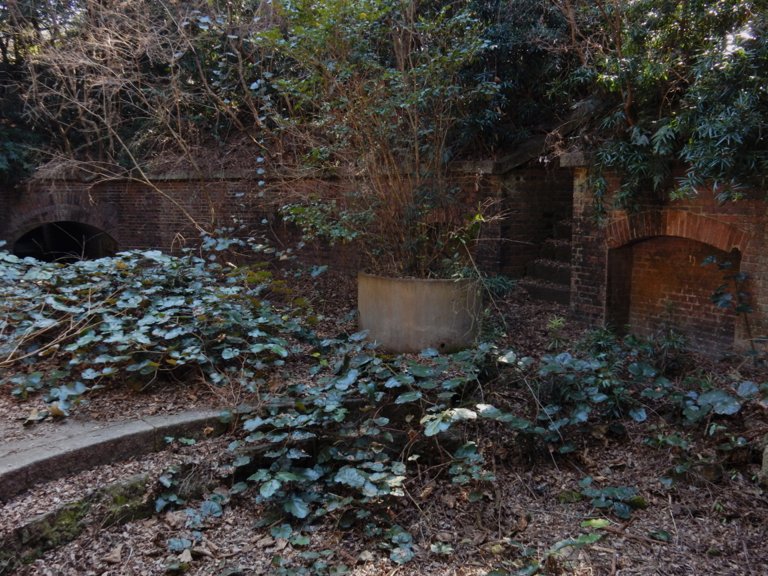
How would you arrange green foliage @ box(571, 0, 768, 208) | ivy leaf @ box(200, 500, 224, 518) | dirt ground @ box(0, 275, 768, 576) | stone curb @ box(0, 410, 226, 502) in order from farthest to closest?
1. green foliage @ box(571, 0, 768, 208)
2. ivy leaf @ box(200, 500, 224, 518)
3. stone curb @ box(0, 410, 226, 502)
4. dirt ground @ box(0, 275, 768, 576)

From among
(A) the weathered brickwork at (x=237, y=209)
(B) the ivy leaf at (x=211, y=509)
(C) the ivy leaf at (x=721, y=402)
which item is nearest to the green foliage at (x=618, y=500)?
(C) the ivy leaf at (x=721, y=402)

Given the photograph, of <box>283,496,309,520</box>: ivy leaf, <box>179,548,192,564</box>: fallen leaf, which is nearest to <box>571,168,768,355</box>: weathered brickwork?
<box>283,496,309,520</box>: ivy leaf

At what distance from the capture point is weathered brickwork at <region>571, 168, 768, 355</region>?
574 cm

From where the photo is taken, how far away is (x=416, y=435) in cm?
439

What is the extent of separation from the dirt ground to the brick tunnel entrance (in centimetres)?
227

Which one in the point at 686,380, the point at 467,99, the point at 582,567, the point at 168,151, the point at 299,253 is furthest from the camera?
the point at 168,151

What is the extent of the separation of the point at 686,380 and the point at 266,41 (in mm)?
5517

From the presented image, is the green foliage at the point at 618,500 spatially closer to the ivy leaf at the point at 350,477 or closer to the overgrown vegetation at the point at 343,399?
the overgrown vegetation at the point at 343,399

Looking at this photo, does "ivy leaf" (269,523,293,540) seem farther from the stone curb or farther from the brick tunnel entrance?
the brick tunnel entrance

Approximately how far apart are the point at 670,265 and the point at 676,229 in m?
0.63

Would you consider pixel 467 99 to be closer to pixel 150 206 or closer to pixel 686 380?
pixel 686 380

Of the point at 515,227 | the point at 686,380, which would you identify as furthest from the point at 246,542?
the point at 515,227

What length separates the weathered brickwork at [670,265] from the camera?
574 centimetres

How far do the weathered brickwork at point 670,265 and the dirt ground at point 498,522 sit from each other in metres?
2.07
